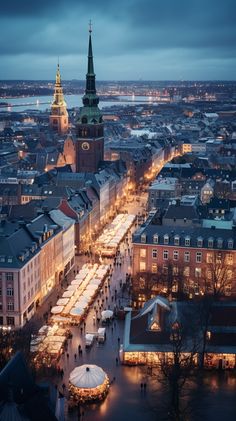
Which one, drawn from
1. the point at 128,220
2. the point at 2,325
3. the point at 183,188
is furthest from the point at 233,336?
the point at 183,188

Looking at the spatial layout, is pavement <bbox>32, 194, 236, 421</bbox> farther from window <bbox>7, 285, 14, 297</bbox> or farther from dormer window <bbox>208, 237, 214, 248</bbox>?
dormer window <bbox>208, 237, 214, 248</bbox>

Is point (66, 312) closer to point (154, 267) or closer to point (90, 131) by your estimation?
point (154, 267)

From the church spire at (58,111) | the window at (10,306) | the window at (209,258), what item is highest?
the church spire at (58,111)

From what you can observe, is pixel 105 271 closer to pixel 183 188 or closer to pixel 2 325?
pixel 2 325

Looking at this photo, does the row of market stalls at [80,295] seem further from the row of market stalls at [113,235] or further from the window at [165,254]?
the row of market stalls at [113,235]

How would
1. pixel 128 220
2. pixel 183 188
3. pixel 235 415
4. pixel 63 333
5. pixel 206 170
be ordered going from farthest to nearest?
1. pixel 206 170
2. pixel 183 188
3. pixel 128 220
4. pixel 63 333
5. pixel 235 415

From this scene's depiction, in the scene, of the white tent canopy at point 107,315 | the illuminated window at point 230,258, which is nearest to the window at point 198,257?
the illuminated window at point 230,258
